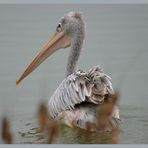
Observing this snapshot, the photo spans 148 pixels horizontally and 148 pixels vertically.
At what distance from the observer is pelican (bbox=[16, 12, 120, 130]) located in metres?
1.77

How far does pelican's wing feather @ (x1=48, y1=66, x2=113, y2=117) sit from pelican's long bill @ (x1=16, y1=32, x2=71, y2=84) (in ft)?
0.48

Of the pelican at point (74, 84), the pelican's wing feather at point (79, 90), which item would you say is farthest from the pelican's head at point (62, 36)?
the pelican's wing feather at point (79, 90)

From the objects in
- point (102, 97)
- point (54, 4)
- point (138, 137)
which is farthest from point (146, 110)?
point (54, 4)

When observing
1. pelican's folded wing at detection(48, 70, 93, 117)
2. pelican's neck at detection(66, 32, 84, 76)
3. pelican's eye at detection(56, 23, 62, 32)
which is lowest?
pelican's folded wing at detection(48, 70, 93, 117)

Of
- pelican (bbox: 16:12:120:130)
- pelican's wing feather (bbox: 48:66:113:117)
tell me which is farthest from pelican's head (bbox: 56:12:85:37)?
pelican's wing feather (bbox: 48:66:113:117)

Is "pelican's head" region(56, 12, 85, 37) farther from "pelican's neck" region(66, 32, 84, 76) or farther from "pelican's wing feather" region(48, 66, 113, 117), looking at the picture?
"pelican's wing feather" region(48, 66, 113, 117)

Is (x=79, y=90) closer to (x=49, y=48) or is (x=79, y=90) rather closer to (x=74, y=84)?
(x=74, y=84)

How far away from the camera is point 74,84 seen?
1811 mm

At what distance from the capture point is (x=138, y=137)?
6.05ft

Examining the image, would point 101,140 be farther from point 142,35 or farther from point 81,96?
point 142,35

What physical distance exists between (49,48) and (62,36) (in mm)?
78

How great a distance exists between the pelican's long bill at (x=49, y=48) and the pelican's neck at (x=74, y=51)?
0.03 meters

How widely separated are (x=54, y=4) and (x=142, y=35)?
0.41 m

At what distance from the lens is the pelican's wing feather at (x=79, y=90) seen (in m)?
1.77
